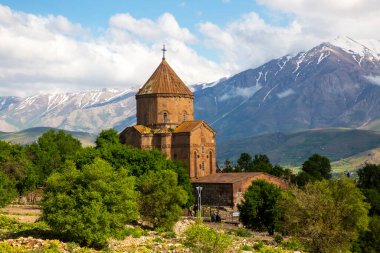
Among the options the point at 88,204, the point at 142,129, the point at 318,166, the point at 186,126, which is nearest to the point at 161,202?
the point at 88,204

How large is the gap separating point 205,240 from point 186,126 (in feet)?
206

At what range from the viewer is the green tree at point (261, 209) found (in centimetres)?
6525

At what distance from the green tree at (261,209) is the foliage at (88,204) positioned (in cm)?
2176

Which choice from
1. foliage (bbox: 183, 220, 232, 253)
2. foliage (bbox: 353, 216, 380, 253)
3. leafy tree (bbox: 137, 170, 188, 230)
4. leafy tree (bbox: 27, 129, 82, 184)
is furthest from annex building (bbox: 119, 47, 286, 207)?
foliage (bbox: 183, 220, 232, 253)

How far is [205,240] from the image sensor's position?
109 feet

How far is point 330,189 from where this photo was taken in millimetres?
54688

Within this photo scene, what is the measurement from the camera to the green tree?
65.2 m

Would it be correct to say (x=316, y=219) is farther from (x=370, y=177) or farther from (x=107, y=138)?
(x=370, y=177)

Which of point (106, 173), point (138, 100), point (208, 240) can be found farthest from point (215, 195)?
point (208, 240)

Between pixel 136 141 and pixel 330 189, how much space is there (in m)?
47.0

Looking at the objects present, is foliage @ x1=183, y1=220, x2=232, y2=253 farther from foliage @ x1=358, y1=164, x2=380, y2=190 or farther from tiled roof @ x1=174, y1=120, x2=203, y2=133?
foliage @ x1=358, y1=164, x2=380, y2=190

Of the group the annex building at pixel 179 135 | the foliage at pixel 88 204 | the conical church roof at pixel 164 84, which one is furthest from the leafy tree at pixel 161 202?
the conical church roof at pixel 164 84

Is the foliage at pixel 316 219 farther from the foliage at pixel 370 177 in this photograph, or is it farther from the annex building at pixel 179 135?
the foliage at pixel 370 177

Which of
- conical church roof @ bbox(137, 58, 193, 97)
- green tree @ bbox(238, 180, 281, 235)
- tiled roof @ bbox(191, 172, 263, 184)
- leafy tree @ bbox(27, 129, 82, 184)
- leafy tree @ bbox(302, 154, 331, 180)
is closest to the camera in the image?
green tree @ bbox(238, 180, 281, 235)
